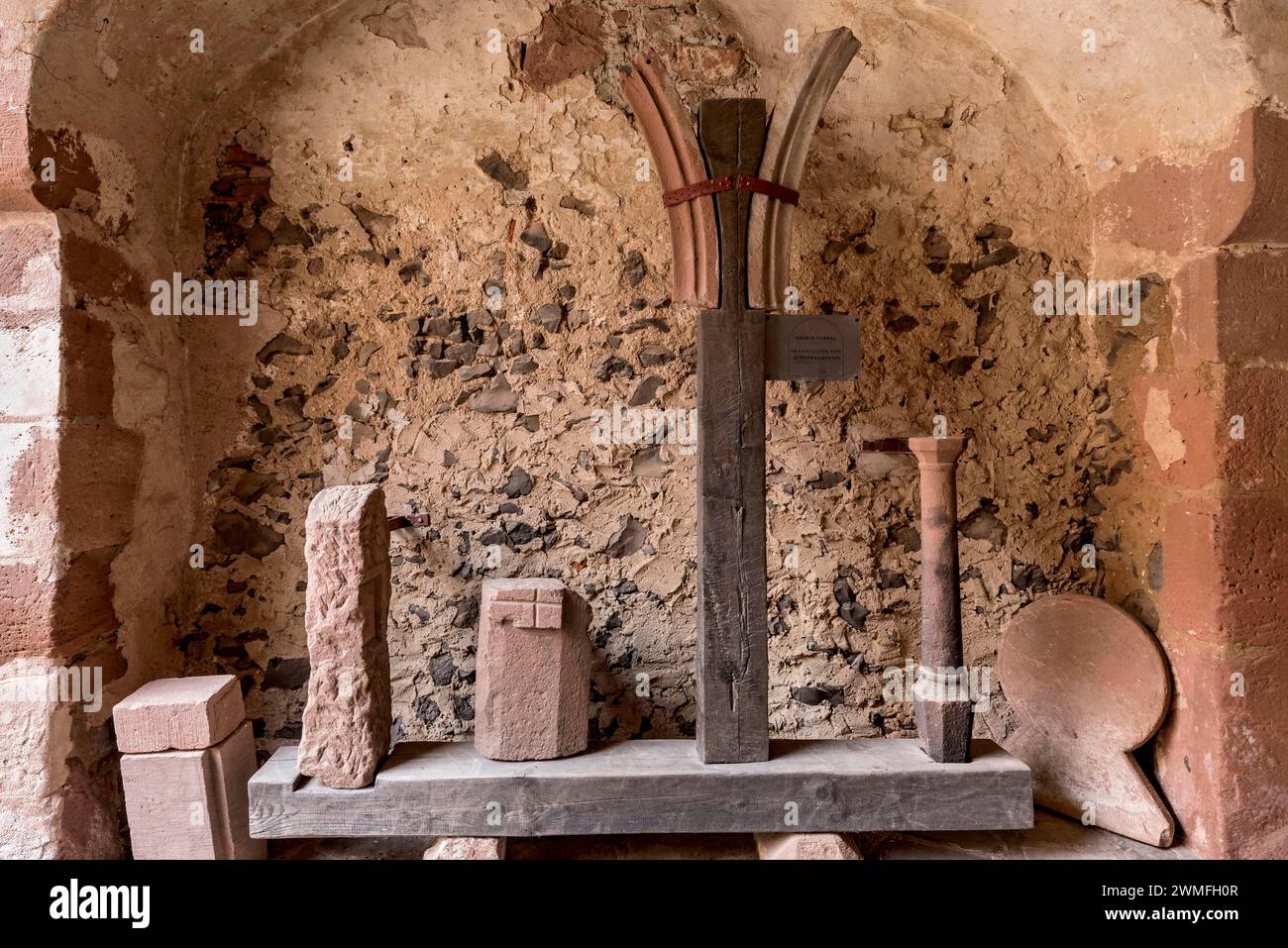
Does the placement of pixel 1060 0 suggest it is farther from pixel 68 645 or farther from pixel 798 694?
pixel 68 645

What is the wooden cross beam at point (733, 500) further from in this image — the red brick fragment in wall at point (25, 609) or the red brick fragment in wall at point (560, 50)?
the red brick fragment in wall at point (25, 609)

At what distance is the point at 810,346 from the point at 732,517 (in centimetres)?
55

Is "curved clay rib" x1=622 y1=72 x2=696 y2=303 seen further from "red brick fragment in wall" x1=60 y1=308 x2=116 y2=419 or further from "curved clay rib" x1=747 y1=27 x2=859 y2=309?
"red brick fragment in wall" x1=60 y1=308 x2=116 y2=419

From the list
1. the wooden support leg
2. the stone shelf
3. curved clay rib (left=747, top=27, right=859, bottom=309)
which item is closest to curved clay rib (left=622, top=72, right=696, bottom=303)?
curved clay rib (left=747, top=27, right=859, bottom=309)

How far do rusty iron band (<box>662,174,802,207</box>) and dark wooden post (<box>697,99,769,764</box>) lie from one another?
0.03m

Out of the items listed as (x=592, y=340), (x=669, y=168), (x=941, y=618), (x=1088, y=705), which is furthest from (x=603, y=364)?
(x=1088, y=705)

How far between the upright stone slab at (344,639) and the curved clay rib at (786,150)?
1.25 metres

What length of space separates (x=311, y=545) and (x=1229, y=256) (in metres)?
2.72

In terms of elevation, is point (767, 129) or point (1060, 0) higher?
point (1060, 0)

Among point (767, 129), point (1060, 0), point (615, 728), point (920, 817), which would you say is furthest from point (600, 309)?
point (920, 817)

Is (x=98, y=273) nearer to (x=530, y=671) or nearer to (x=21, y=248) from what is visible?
(x=21, y=248)

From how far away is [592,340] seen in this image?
2740 mm

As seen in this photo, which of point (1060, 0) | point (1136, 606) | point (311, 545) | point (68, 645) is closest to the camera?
point (311, 545)

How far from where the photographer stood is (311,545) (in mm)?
2092
